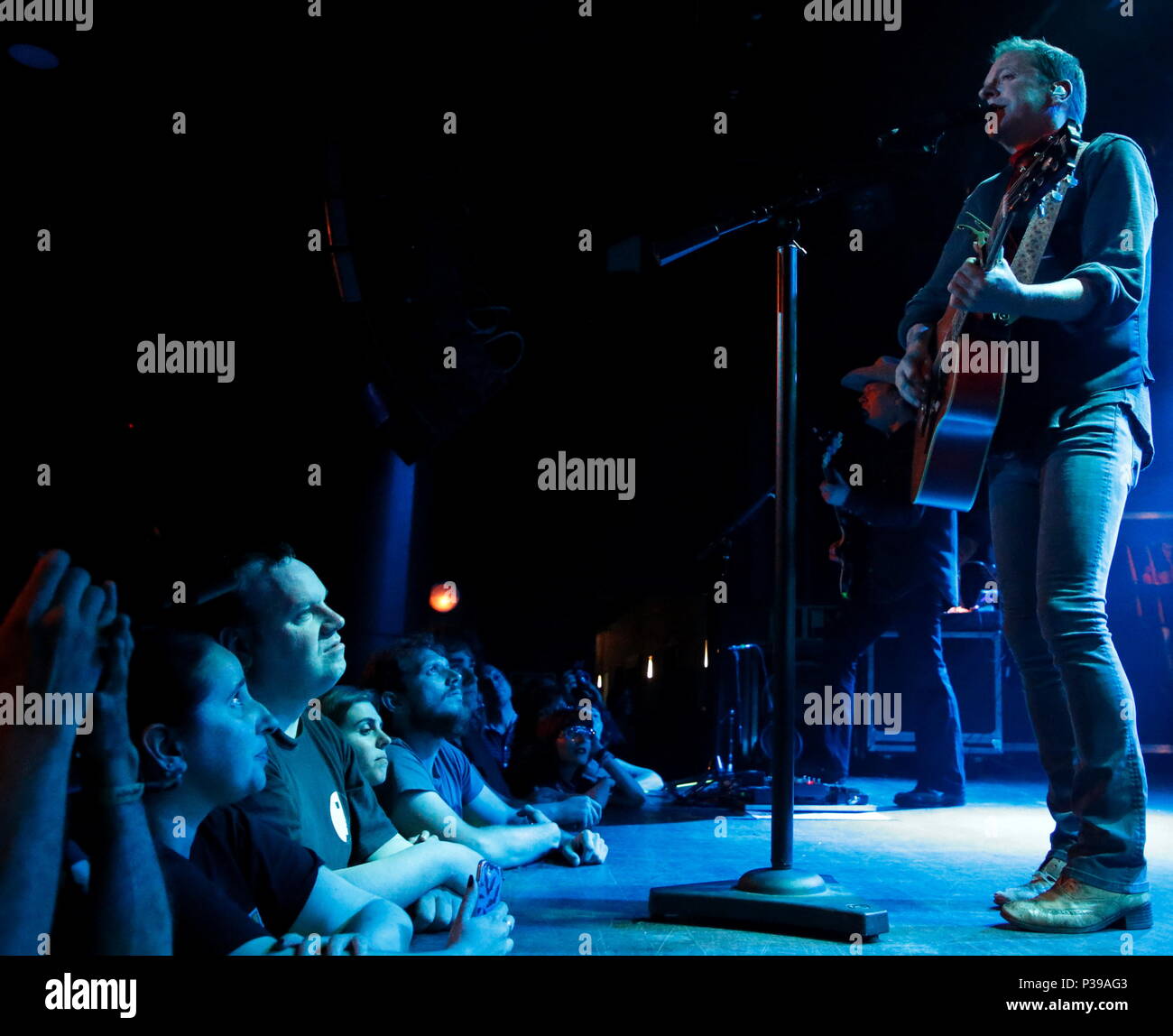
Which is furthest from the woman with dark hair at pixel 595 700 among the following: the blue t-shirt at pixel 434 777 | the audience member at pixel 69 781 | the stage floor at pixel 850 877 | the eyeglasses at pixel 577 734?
the audience member at pixel 69 781

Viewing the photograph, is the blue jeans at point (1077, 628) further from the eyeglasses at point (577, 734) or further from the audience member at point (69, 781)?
the eyeglasses at point (577, 734)

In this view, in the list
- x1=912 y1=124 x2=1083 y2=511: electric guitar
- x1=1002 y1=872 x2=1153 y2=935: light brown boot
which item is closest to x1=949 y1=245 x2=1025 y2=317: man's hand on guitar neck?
x1=912 y1=124 x2=1083 y2=511: electric guitar

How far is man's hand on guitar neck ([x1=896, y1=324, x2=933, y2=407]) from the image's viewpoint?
7.96 feet

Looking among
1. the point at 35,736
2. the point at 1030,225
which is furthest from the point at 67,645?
the point at 1030,225

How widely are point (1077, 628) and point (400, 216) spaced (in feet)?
11.4

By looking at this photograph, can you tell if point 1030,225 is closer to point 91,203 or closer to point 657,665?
point 91,203

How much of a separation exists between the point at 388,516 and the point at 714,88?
2.67 meters

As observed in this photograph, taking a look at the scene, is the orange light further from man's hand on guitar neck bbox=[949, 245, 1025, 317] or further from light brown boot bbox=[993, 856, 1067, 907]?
man's hand on guitar neck bbox=[949, 245, 1025, 317]

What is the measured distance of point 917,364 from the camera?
8.02 ft

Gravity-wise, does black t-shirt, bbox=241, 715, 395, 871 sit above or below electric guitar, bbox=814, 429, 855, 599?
below

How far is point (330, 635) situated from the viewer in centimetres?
185

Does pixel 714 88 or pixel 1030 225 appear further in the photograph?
pixel 714 88
